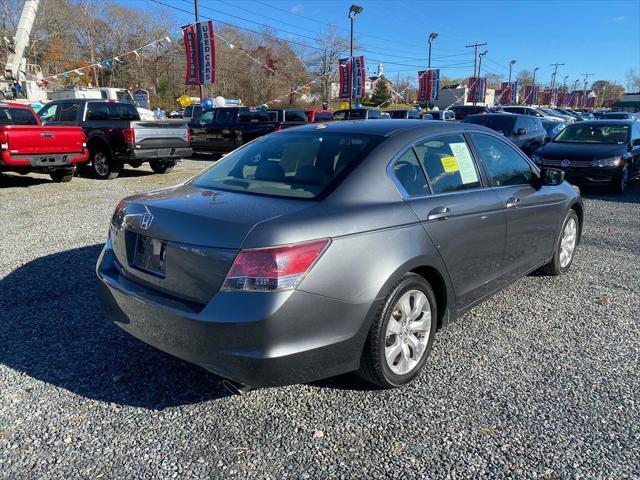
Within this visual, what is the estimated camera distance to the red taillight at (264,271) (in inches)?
93.0

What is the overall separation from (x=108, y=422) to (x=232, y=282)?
1132 millimetres

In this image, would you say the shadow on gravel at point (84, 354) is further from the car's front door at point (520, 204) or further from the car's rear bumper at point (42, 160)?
the car's rear bumper at point (42, 160)

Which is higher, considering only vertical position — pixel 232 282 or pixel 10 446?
pixel 232 282

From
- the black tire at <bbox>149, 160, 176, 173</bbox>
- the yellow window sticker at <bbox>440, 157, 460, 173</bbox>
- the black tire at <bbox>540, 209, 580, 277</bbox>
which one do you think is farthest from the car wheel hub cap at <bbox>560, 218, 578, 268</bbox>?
the black tire at <bbox>149, 160, 176, 173</bbox>

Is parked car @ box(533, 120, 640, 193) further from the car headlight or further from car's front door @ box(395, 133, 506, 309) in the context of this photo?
car's front door @ box(395, 133, 506, 309)

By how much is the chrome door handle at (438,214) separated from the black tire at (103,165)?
10540mm

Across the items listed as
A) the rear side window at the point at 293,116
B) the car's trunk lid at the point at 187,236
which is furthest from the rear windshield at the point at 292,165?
the rear side window at the point at 293,116

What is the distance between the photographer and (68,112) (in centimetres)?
1229

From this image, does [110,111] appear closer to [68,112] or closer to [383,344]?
[68,112]

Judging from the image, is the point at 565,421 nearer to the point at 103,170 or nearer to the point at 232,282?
the point at 232,282

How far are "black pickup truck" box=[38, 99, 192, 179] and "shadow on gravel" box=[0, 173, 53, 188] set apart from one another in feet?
3.89

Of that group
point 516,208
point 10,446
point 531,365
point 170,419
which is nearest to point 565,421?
point 531,365

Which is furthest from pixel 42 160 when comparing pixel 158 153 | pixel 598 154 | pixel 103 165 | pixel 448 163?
pixel 598 154

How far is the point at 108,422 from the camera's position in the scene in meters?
2.72
